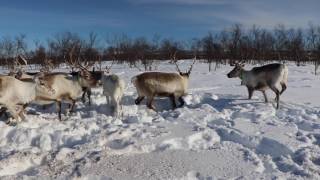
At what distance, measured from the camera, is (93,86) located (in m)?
11.8

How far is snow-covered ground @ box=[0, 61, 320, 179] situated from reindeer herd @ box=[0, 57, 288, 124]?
43cm

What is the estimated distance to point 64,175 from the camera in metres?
5.84

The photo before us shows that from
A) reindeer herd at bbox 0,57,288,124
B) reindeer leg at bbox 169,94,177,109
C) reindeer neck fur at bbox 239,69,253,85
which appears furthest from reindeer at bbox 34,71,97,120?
reindeer neck fur at bbox 239,69,253,85

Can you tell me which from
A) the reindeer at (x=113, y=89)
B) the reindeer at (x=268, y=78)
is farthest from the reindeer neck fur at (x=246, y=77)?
the reindeer at (x=113, y=89)

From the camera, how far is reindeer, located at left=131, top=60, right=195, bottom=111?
11.4 m

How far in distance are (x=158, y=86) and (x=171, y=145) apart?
4.62 m

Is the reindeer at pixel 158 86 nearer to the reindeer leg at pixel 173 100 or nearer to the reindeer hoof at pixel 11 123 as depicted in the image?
the reindeer leg at pixel 173 100

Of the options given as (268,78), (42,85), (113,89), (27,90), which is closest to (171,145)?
(113,89)

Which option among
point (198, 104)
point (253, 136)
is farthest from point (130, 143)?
point (198, 104)

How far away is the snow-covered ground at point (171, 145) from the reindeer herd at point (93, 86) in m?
0.43

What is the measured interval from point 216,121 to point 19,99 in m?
4.14

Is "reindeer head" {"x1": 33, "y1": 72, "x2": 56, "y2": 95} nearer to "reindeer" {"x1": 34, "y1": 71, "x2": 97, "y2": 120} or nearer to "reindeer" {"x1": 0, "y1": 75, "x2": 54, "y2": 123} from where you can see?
"reindeer" {"x1": 34, "y1": 71, "x2": 97, "y2": 120}

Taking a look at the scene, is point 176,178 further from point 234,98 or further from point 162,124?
point 234,98

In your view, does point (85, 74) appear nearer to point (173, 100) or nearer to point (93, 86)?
point (93, 86)
